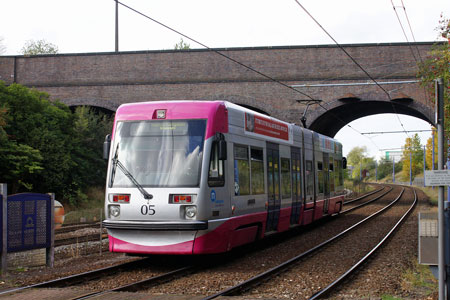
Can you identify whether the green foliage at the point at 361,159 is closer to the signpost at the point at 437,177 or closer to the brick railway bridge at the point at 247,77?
the brick railway bridge at the point at 247,77

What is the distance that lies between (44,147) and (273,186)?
1780 cm

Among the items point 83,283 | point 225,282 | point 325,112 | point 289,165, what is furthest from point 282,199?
point 325,112

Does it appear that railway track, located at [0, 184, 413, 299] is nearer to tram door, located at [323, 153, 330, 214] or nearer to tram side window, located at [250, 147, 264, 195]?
tram side window, located at [250, 147, 264, 195]

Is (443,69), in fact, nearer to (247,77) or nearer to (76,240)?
(76,240)

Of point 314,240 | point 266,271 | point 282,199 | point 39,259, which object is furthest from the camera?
point 314,240

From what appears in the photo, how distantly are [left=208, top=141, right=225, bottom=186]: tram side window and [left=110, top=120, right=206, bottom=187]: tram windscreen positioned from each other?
9.9 inches

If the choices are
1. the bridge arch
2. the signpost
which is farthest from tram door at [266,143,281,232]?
the bridge arch

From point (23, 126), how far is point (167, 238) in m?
20.3

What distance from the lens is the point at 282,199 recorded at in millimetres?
14859

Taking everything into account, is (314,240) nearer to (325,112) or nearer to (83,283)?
(83,283)

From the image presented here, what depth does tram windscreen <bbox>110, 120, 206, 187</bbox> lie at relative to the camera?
10547 mm

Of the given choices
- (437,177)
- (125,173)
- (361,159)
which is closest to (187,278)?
(125,173)

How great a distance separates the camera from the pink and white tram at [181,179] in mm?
10344

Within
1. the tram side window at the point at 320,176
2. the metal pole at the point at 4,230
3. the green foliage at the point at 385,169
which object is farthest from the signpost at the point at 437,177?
the green foliage at the point at 385,169
